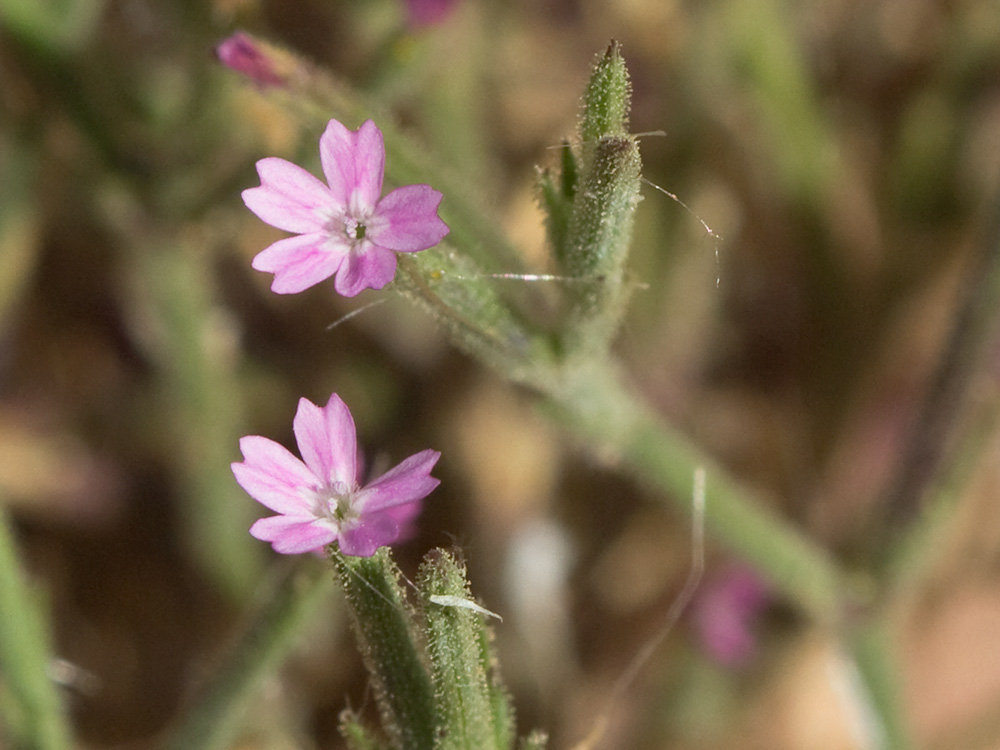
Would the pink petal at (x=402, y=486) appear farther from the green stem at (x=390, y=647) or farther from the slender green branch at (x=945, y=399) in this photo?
the slender green branch at (x=945, y=399)

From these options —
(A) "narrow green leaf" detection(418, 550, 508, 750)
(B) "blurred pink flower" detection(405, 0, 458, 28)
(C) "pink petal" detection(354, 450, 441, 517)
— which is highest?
(B) "blurred pink flower" detection(405, 0, 458, 28)

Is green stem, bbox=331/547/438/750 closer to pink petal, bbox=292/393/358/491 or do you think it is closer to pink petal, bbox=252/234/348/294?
pink petal, bbox=292/393/358/491

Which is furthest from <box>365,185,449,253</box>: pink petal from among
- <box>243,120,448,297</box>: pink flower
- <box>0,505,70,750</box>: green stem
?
<box>0,505,70,750</box>: green stem

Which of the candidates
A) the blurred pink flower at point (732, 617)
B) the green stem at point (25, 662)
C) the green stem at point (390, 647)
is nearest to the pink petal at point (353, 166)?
the green stem at point (390, 647)

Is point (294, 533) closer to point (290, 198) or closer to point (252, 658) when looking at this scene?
point (290, 198)

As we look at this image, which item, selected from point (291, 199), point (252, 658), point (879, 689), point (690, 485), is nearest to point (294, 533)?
point (291, 199)

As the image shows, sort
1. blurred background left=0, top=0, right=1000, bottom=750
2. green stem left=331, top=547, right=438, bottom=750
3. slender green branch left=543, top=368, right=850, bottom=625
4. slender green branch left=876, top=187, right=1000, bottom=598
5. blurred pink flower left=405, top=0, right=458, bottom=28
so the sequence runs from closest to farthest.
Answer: green stem left=331, top=547, right=438, bottom=750, slender green branch left=543, top=368, right=850, bottom=625, blurred pink flower left=405, top=0, right=458, bottom=28, slender green branch left=876, top=187, right=1000, bottom=598, blurred background left=0, top=0, right=1000, bottom=750
